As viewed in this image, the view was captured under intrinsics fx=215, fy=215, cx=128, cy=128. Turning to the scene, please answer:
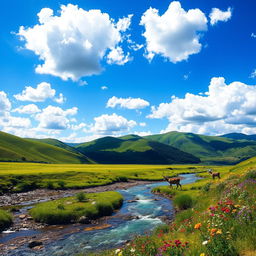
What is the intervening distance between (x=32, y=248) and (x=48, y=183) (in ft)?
162

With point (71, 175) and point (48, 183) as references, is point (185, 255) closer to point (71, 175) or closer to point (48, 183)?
point (48, 183)

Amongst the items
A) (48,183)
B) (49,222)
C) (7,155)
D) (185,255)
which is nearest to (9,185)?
(48,183)

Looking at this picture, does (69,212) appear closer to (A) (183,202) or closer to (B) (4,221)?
(B) (4,221)

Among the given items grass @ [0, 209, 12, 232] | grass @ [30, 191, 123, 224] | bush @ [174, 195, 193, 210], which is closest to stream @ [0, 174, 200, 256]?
bush @ [174, 195, 193, 210]

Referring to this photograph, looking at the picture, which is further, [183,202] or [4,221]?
[183,202]

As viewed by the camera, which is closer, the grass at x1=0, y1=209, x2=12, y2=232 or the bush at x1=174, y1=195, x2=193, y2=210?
the grass at x1=0, y1=209, x2=12, y2=232

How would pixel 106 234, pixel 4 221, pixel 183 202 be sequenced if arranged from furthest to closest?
pixel 183 202
pixel 4 221
pixel 106 234

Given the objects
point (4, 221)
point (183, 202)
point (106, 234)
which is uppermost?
point (183, 202)

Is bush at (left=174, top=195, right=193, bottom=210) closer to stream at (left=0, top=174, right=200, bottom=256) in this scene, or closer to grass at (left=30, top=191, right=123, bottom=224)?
stream at (left=0, top=174, right=200, bottom=256)

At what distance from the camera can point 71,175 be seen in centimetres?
8681

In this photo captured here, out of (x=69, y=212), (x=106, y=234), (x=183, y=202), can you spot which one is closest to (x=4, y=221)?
(x=69, y=212)

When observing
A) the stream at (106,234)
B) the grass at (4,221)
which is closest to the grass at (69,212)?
the stream at (106,234)

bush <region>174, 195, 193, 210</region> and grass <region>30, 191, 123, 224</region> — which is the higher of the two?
bush <region>174, 195, 193, 210</region>

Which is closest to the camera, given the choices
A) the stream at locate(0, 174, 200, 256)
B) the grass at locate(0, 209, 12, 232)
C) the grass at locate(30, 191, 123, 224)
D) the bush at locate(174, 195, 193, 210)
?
the stream at locate(0, 174, 200, 256)
